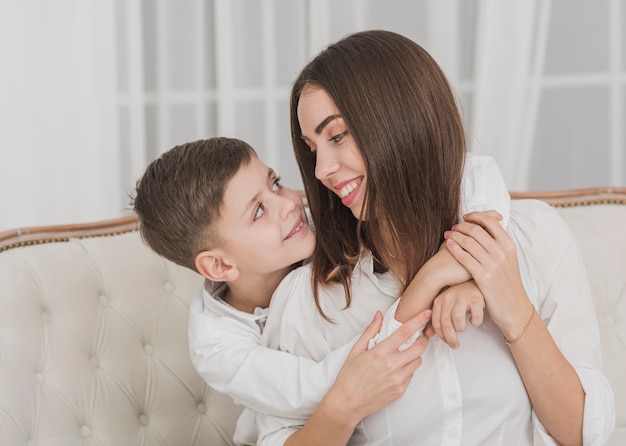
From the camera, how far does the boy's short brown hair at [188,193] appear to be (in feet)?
5.30

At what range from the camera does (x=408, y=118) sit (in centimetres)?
151

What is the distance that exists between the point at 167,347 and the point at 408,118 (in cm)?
104

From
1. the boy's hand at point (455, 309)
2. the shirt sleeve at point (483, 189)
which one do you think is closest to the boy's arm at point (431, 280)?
the boy's hand at point (455, 309)

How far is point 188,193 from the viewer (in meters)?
1.61

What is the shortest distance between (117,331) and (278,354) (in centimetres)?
68

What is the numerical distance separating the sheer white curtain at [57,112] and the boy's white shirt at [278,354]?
54.8 inches

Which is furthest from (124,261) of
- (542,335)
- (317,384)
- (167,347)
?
(542,335)

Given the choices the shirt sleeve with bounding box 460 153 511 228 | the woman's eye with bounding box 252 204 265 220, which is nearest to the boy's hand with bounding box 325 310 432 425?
the shirt sleeve with bounding box 460 153 511 228

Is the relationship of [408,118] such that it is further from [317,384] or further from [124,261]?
[124,261]

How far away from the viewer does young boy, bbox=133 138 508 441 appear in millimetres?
1591

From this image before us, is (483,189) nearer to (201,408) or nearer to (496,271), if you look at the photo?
(496,271)

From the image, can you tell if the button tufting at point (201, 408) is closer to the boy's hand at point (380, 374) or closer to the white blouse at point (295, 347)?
the white blouse at point (295, 347)

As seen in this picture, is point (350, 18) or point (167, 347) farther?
point (350, 18)

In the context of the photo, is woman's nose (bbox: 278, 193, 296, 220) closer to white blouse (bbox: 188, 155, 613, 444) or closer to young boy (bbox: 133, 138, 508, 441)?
young boy (bbox: 133, 138, 508, 441)
